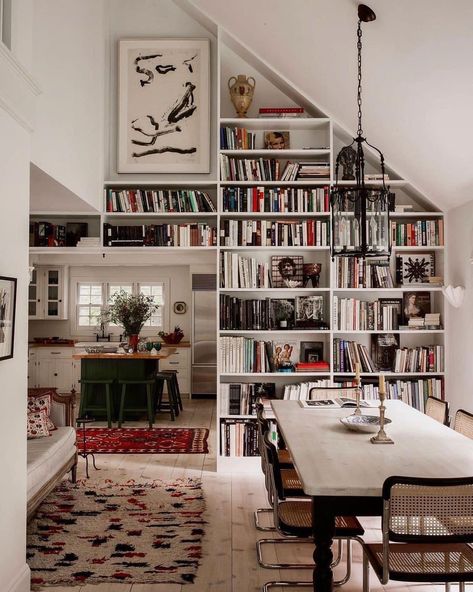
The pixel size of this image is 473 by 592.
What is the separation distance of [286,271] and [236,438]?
1581 mm

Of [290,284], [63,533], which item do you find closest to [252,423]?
[290,284]

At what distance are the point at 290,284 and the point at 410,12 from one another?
283cm

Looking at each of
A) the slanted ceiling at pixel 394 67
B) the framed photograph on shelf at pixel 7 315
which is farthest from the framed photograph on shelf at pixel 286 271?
the framed photograph on shelf at pixel 7 315

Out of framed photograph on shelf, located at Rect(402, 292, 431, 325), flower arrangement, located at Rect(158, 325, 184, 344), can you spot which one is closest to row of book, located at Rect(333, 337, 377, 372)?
framed photograph on shelf, located at Rect(402, 292, 431, 325)

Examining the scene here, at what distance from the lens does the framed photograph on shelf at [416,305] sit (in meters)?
5.85

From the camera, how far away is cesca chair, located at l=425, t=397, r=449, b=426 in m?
4.02

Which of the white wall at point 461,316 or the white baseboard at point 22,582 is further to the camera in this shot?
the white wall at point 461,316

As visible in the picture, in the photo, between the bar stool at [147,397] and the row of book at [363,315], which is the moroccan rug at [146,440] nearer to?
the bar stool at [147,397]

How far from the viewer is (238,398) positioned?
18.8ft

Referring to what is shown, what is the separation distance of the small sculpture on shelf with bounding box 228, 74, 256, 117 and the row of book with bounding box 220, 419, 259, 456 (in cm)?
284

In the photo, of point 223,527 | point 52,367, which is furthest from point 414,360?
point 52,367

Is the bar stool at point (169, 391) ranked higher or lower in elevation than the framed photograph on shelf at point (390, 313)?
lower

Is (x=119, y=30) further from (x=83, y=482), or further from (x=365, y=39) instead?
(x=83, y=482)

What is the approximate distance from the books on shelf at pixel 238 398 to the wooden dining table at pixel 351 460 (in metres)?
1.70
